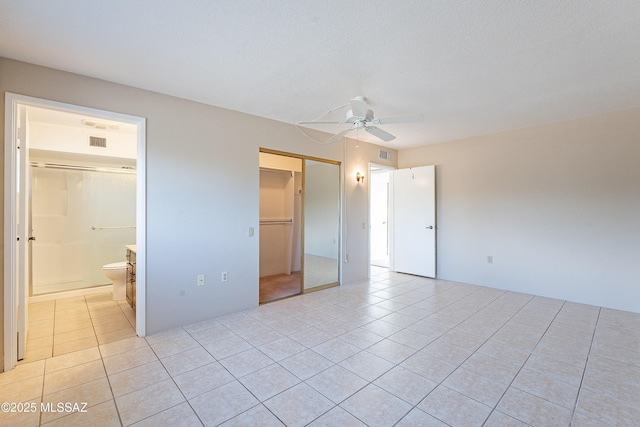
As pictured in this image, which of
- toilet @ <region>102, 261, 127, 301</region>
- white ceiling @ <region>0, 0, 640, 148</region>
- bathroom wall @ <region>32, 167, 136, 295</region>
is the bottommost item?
toilet @ <region>102, 261, 127, 301</region>

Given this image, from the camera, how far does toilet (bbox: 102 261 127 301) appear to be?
376cm

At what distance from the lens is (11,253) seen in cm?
228

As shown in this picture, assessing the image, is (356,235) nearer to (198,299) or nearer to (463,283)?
(463,283)

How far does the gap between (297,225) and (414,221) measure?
2280 millimetres

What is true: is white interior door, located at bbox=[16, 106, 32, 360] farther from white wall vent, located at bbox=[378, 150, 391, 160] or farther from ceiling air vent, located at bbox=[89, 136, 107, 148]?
white wall vent, located at bbox=[378, 150, 391, 160]

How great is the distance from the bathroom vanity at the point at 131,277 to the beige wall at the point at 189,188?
667 mm

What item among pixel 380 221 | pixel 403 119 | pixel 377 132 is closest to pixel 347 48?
pixel 403 119

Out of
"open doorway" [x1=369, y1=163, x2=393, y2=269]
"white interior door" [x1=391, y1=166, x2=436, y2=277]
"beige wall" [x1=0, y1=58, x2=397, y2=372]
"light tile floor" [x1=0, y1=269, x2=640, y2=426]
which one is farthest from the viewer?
"open doorway" [x1=369, y1=163, x2=393, y2=269]

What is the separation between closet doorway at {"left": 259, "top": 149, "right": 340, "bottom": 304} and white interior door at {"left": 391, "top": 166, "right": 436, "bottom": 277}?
1.57 metres

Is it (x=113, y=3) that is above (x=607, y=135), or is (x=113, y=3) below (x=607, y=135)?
above

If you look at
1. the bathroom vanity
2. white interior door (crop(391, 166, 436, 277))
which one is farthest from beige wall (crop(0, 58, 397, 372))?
white interior door (crop(391, 166, 436, 277))

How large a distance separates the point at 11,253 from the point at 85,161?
99.4 inches

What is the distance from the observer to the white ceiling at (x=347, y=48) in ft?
5.80

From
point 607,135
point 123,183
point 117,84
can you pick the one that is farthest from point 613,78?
point 123,183
